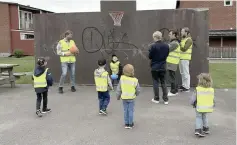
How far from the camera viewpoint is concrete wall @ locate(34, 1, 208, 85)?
9562 millimetres

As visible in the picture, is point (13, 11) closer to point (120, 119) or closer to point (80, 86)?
point (80, 86)

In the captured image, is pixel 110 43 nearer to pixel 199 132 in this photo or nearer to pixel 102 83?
pixel 102 83

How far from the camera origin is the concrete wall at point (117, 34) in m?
9.56

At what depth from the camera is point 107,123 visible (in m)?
6.04

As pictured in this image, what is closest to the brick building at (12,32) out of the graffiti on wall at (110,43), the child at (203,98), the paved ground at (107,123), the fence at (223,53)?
the fence at (223,53)

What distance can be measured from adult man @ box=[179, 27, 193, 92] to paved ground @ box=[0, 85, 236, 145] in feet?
1.71

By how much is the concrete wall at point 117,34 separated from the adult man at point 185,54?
968 mm

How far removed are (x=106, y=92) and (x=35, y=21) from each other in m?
5.37

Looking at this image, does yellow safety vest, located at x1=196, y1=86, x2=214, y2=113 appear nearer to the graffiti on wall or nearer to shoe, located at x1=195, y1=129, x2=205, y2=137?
shoe, located at x1=195, y1=129, x2=205, y2=137

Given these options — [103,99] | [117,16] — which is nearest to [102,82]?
[103,99]

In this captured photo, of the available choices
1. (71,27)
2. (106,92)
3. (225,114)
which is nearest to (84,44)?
(71,27)

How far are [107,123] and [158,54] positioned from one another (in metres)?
2.30

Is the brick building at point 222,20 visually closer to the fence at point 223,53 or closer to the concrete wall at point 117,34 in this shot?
the fence at point 223,53

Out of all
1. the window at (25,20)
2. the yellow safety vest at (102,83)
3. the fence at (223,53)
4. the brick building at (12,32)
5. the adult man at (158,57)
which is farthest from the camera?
the window at (25,20)
